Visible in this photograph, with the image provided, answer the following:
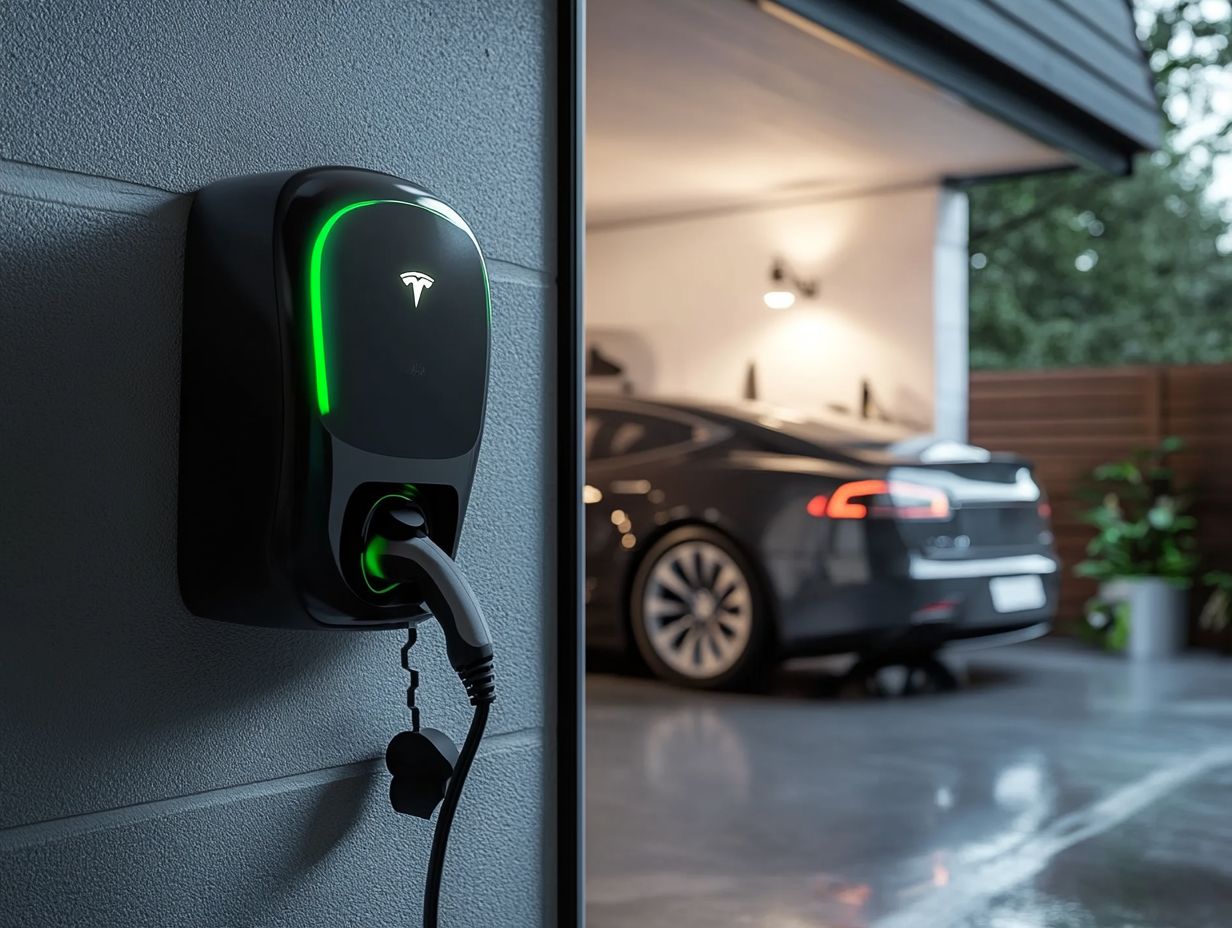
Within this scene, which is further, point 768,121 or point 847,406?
point 847,406

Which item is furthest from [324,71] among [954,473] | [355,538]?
[954,473]

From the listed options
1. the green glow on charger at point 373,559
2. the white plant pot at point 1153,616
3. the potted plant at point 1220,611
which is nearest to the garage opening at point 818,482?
the white plant pot at point 1153,616

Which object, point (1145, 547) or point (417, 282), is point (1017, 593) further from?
point (417, 282)

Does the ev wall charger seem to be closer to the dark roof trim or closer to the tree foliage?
the dark roof trim

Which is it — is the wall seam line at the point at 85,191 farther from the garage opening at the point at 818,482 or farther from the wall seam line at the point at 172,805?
the garage opening at the point at 818,482

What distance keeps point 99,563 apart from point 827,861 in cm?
226

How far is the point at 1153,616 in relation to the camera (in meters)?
7.45

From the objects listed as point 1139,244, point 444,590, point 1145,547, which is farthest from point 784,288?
point 1139,244

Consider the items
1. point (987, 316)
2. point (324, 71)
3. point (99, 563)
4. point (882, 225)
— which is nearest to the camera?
point (99, 563)

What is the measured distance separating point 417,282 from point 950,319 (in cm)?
630

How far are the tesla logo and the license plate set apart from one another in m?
4.62

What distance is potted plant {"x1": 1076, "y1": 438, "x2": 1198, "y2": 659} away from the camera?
293 inches

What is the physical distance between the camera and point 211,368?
1486 mm

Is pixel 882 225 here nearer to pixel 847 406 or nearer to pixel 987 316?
pixel 847 406
